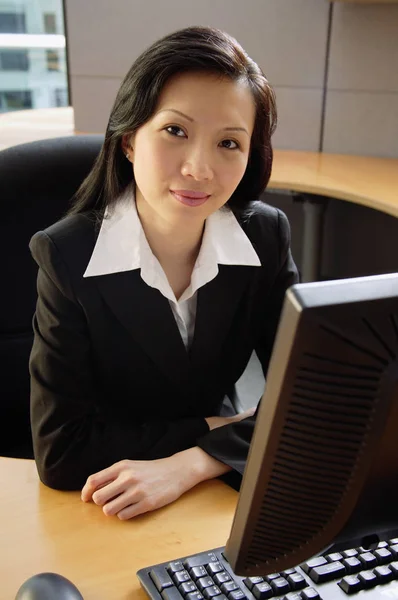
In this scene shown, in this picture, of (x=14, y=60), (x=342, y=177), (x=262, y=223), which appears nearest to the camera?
(x=262, y=223)

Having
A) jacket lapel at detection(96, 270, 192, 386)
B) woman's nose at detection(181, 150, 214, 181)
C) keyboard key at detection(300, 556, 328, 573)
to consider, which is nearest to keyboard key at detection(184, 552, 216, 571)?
keyboard key at detection(300, 556, 328, 573)

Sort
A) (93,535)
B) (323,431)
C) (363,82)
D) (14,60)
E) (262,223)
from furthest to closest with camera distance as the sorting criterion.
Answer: (14,60) → (363,82) → (262,223) → (93,535) → (323,431)

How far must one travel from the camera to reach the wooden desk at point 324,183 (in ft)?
7.10

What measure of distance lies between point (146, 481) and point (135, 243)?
40 centimetres

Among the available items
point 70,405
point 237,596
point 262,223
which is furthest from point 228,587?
point 262,223

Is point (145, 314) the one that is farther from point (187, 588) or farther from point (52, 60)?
point (52, 60)

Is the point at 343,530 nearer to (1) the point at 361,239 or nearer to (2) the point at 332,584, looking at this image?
(2) the point at 332,584

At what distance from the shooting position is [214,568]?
73 cm

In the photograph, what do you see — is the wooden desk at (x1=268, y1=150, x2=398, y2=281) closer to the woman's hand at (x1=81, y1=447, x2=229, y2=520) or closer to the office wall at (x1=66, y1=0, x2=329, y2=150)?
the office wall at (x1=66, y1=0, x2=329, y2=150)

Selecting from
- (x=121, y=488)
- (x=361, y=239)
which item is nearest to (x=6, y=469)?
(x=121, y=488)

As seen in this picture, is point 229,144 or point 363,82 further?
point 363,82

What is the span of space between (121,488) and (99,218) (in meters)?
0.48

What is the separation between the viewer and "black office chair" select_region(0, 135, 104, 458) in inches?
52.1

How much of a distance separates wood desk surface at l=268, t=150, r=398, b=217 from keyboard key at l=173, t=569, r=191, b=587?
1428mm
